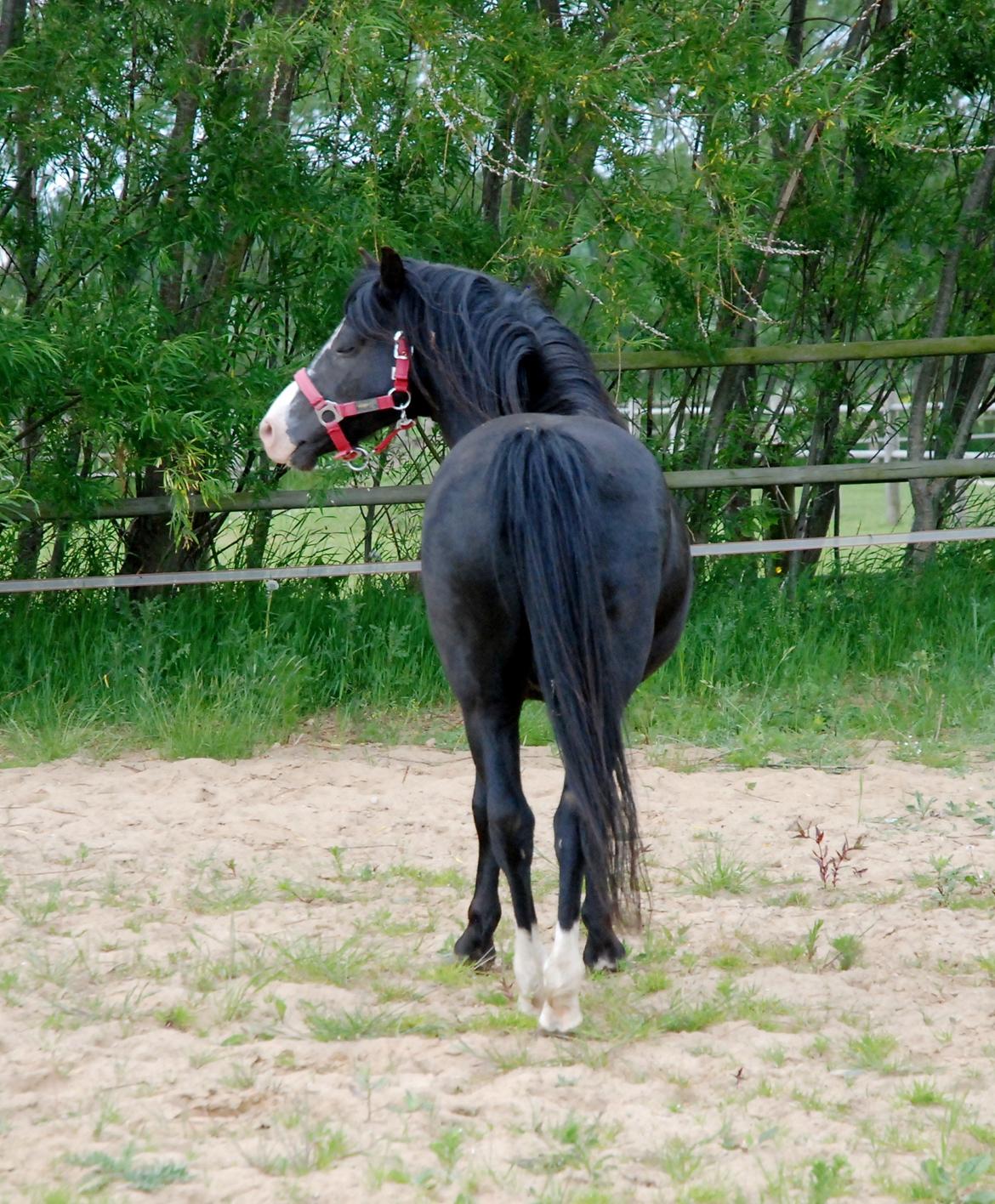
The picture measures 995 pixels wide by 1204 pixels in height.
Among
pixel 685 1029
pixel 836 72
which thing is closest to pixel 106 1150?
pixel 685 1029

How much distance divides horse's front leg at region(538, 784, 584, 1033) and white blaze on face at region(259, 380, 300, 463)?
1427 millimetres

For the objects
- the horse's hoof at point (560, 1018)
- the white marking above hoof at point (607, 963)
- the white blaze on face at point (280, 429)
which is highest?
the white blaze on face at point (280, 429)

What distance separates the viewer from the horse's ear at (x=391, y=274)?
10.8 feet

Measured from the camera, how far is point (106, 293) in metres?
5.42

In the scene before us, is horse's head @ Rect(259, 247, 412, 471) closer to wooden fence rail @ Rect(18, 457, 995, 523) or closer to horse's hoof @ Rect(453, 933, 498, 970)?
horse's hoof @ Rect(453, 933, 498, 970)

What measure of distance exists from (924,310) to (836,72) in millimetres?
2347

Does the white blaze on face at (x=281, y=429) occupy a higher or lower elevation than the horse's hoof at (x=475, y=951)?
higher

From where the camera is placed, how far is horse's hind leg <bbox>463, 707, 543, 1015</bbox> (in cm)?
284

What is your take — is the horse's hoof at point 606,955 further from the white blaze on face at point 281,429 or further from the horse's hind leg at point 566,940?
the white blaze on face at point 281,429

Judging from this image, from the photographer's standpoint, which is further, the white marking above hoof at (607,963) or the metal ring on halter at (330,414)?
the metal ring on halter at (330,414)

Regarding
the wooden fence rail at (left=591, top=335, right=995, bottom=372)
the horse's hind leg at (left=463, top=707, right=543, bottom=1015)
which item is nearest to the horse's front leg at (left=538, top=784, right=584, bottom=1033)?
the horse's hind leg at (left=463, top=707, right=543, bottom=1015)

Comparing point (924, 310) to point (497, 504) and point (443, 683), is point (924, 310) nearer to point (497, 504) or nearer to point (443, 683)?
point (443, 683)

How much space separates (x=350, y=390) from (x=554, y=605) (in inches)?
45.7

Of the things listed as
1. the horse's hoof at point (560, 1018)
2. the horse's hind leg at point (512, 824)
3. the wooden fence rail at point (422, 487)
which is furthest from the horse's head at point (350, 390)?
the wooden fence rail at point (422, 487)
